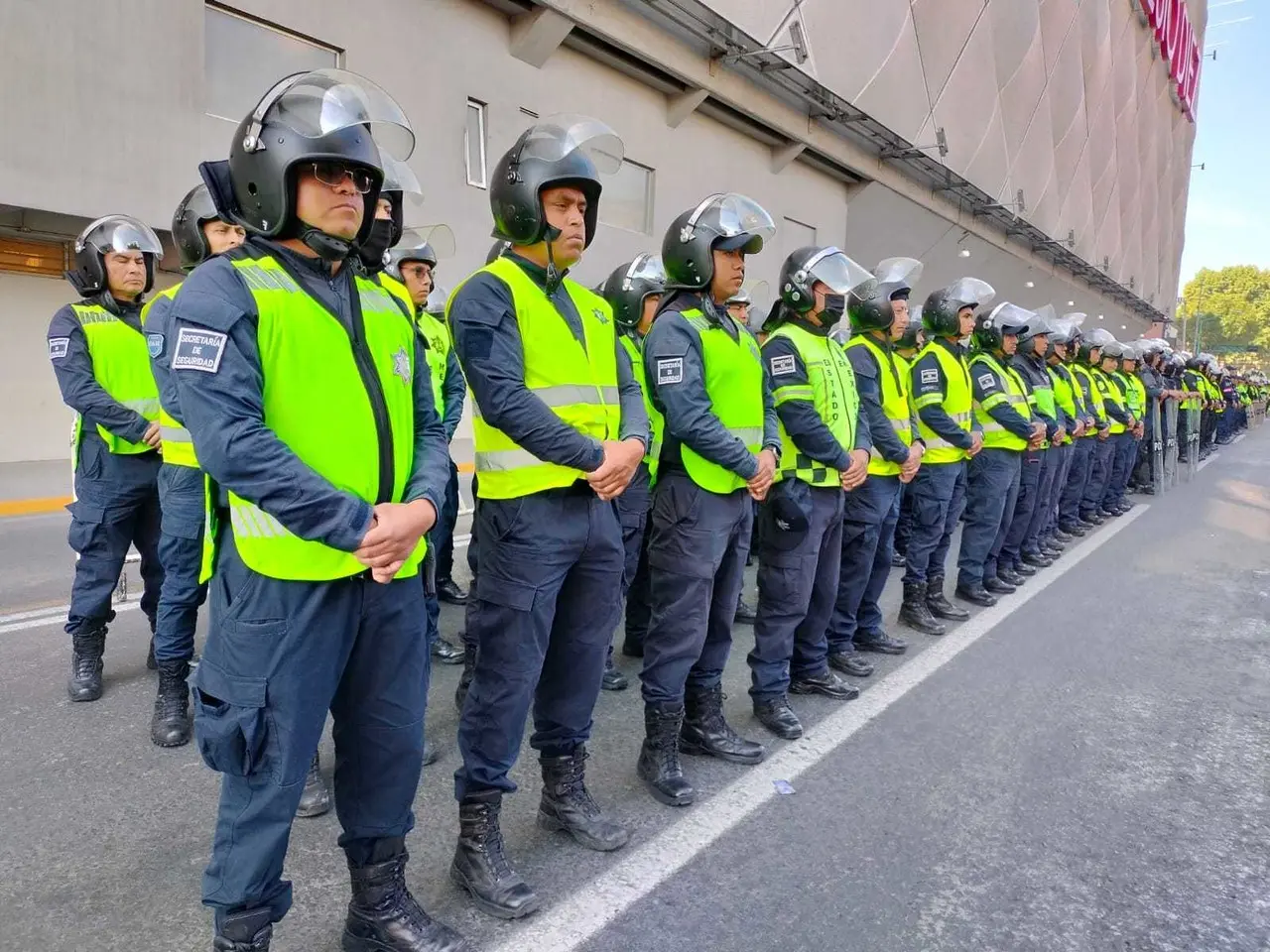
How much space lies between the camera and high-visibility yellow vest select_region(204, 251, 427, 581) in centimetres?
190

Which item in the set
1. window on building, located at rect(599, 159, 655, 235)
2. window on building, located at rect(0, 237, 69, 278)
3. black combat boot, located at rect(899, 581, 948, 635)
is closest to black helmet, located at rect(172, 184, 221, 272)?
black combat boot, located at rect(899, 581, 948, 635)

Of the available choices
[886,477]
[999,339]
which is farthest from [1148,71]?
[886,477]

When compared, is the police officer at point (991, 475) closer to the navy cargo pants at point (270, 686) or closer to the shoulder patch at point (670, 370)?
the shoulder patch at point (670, 370)

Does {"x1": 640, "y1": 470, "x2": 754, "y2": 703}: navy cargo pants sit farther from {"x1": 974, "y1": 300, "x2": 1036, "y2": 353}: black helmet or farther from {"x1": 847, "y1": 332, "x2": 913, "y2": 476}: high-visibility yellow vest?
{"x1": 974, "y1": 300, "x2": 1036, "y2": 353}: black helmet

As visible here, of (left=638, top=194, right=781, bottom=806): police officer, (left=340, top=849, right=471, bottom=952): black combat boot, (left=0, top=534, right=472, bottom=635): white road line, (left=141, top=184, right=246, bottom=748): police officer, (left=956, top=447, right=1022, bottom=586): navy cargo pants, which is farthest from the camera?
(left=956, top=447, right=1022, bottom=586): navy cargo pants

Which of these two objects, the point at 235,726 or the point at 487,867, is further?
the point at 487,867

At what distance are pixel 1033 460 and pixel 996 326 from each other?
3.71 feet

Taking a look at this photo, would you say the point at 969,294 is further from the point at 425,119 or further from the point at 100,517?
the point at 425,119

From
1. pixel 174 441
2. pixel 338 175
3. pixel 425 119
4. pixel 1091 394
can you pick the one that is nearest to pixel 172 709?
pixel 174 441

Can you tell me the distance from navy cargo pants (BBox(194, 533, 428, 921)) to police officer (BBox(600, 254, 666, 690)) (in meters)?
1.30

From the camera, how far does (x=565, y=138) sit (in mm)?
2783

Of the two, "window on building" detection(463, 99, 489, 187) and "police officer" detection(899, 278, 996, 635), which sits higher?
"window on building" detection(463, 99, 489, 187)

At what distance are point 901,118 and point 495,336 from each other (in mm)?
20303

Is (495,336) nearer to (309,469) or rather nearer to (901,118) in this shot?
(309,469)
